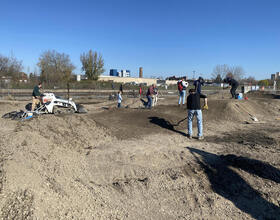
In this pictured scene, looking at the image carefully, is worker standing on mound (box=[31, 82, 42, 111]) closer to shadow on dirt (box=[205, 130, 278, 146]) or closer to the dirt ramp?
shadow on dirt (box=[205, 130, 278, 146])

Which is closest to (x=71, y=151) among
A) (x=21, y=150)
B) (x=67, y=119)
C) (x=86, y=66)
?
(x=21, y=150)

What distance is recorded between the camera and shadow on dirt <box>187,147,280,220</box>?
132 inches

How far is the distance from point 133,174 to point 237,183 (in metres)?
2.22

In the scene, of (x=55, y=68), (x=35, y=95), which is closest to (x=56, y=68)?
(x=55, y=68)

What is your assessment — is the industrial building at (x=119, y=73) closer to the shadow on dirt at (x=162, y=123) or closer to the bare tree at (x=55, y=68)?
the bare tree at (x=55, y=68)

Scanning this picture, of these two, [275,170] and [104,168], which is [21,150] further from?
[275,170]

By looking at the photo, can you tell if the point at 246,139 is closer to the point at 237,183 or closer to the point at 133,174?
the point at 237,183

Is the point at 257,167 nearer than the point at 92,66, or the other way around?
the point at 257,167

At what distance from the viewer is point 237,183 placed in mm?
4121

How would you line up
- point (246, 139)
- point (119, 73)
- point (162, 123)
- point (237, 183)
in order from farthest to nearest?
1. point (119, 73)
2. point (162, 123)
3. point (246, 139)
4. point (237, 183)

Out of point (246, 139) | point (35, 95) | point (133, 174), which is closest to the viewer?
point (133, 174)

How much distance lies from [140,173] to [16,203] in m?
2.52

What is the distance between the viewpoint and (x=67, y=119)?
8352 millimetres

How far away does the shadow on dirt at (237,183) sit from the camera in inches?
132
